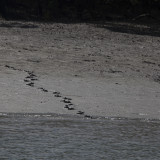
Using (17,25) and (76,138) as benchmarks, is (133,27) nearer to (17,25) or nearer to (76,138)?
(17,25)

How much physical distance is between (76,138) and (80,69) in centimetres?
470

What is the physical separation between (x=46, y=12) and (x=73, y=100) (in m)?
10.2

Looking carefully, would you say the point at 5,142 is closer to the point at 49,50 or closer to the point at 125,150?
the point at 125,150

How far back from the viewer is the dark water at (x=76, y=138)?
9.31 meters

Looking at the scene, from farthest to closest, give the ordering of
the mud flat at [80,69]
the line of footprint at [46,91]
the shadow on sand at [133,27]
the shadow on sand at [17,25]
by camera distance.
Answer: the shadow on sand at [133,27] → the shadow on sand at [17,25] → the mud flat at [80,69] → the line of footprint at [46,91]

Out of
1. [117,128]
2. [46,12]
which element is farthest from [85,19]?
[117,128]

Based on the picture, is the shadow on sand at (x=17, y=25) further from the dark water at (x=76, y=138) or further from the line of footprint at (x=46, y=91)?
the dark water at (x=76, y=138)

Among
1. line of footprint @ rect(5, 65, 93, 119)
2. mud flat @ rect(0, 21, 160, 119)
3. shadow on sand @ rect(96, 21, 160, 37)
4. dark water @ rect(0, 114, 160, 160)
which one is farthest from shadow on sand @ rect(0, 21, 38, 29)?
dark water @ rect(0, 114, 160, 160)

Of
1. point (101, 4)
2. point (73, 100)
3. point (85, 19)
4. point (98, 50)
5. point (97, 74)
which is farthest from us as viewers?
point (101, 4)

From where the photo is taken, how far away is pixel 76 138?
10.2 meters

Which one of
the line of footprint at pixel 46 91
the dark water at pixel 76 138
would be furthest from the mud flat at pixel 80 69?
the dark water at pixel 76 138

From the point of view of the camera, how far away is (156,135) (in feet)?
34.5

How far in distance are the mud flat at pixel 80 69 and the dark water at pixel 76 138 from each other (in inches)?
18.9

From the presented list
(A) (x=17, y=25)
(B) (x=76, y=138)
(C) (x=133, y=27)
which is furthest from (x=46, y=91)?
(C) (x=133, y=27)
